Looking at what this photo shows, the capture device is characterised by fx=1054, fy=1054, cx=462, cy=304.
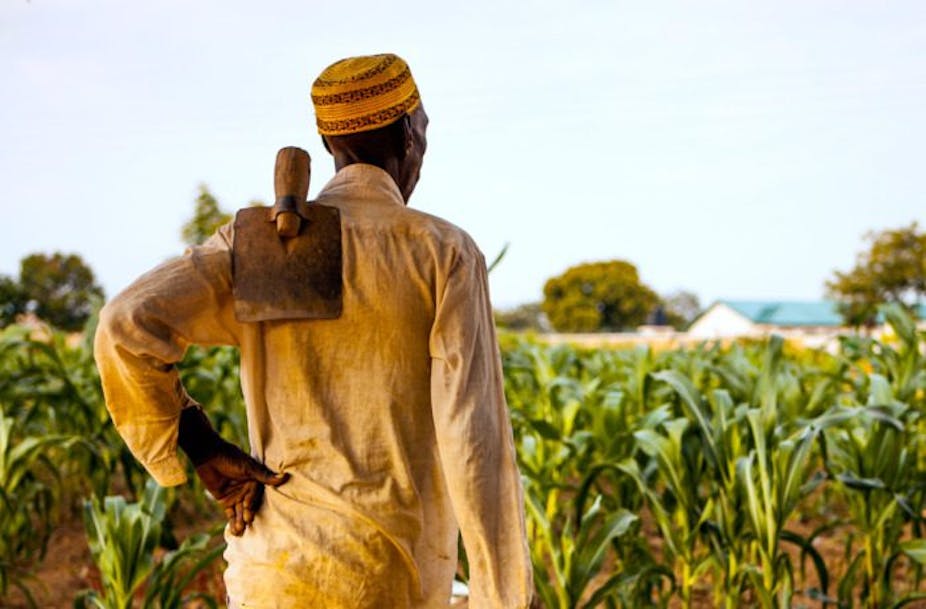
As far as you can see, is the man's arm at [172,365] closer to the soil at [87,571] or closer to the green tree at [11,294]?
the soil at [87,571]

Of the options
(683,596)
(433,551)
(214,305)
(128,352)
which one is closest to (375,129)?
(214,305)

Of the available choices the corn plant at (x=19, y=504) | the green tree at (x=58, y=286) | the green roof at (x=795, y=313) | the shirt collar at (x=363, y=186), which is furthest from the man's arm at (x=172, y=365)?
the green roof at (x=795, y=313)

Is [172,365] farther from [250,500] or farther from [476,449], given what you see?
[476,449]

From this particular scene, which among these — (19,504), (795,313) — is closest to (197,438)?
(19,504)

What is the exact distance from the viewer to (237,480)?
4.67ft

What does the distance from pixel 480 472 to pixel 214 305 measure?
41cm

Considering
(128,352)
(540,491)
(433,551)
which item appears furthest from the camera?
(540,491)

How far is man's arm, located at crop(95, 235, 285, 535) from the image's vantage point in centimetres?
131

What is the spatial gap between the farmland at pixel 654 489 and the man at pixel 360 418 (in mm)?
1292

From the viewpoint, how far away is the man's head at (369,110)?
1436 millimetres

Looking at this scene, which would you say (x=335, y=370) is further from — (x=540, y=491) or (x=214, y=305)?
(x=540, y=491)

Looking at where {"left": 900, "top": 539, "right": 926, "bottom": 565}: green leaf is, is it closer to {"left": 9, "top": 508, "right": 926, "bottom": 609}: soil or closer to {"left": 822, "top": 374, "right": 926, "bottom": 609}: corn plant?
{"left": 822, "top": 374, "right": 926, "bottom": 609}: corn plant

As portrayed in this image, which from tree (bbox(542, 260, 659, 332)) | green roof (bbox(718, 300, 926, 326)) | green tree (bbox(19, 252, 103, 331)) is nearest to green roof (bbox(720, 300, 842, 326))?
green roof (bbox(718, 300, 926, 326))

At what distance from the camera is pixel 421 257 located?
1.41 meters
